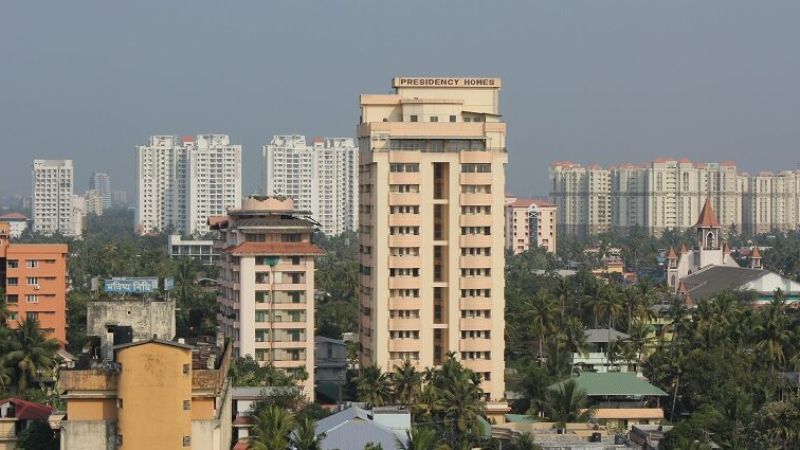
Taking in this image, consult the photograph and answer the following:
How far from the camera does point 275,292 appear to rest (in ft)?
230

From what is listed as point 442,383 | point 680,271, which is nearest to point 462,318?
point 442,383

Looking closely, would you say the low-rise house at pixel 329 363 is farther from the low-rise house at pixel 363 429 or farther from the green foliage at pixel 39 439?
the green foliage at pixel 39 439

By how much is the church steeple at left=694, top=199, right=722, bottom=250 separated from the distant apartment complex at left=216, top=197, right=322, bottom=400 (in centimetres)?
7310

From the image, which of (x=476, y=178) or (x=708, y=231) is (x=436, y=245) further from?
(x=708, y=231)

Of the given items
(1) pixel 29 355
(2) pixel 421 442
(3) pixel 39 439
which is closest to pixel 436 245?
(1) pixel 29 355

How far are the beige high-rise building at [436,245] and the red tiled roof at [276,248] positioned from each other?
4.03 m

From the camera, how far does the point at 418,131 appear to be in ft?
220

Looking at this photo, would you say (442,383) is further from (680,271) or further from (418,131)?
(680,271)

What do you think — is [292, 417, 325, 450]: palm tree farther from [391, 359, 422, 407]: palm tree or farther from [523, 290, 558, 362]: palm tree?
[523, 290, 558, 362]: palm tree

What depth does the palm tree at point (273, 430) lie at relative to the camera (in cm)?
4425

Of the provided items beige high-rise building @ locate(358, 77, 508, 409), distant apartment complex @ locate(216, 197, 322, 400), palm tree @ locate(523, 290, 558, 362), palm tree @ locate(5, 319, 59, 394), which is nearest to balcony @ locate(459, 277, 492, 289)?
beige high-rise building @ locate(358, 77, 508, 409)

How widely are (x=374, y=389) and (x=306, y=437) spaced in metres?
17.2

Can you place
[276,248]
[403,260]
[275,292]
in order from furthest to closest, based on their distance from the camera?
[276,248] < [275,292] < [403,260]

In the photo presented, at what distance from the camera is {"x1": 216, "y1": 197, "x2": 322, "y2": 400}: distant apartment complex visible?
69.2 metres
